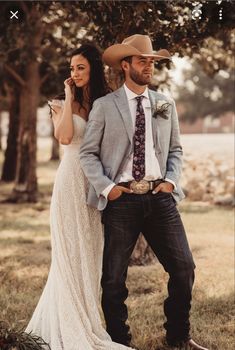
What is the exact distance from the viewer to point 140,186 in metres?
4.45

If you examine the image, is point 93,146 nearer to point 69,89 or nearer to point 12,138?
point 69,89

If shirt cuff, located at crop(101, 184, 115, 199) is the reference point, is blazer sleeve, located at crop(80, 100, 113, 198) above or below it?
above

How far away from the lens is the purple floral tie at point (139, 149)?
446cm

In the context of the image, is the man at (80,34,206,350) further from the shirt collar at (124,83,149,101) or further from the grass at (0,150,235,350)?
the grass at (0,150,235,350)

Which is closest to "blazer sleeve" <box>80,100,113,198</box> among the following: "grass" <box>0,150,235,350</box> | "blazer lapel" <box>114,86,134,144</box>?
"blazer lapel" <box>114,86,134,144</box>

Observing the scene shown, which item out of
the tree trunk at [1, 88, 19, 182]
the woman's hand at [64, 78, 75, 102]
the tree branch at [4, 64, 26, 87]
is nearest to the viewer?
the woman's hand at [64, 78, 75, 102]

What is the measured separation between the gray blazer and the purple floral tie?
0.06m

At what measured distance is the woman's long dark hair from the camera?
466 cm

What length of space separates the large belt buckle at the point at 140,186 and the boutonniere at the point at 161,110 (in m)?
0.49

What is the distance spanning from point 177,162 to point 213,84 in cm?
5144

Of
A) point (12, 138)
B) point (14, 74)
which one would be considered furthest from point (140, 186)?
point (12, 138)

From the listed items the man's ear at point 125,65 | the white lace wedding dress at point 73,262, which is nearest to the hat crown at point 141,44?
the man's ear at point 125,65

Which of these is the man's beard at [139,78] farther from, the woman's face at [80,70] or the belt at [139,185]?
the belt at [139,185]

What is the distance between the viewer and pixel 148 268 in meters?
7.85
